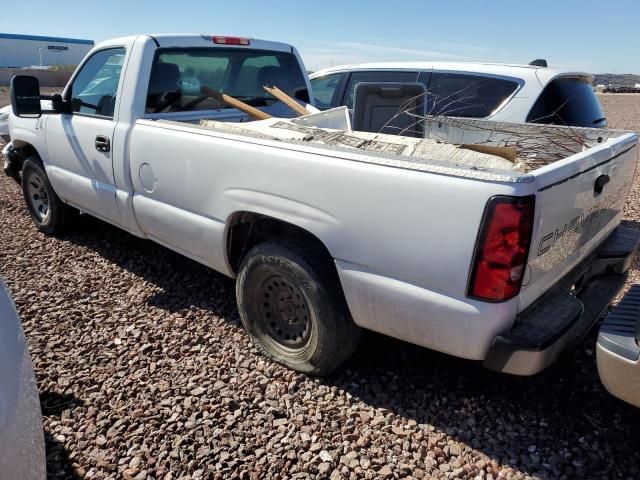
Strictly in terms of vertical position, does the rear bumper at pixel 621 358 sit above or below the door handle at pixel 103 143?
below

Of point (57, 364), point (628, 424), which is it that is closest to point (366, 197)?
point (628, 424)

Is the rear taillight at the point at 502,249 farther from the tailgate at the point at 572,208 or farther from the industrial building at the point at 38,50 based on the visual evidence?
the industrial building at the point at 38,50

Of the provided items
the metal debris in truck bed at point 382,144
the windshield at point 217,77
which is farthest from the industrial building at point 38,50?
the metal debris in truck bed at point 382,144

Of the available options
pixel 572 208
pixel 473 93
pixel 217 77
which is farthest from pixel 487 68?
pixel 572 208

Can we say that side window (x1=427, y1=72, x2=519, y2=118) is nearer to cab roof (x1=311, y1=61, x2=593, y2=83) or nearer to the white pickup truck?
cab roof (x1=311, y1=61, x2=593, y2=83)

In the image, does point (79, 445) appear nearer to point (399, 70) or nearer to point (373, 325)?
point (373, 325)

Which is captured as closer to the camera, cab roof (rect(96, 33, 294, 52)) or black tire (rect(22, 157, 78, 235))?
cab roof (rect(96, 33, 294, 52))

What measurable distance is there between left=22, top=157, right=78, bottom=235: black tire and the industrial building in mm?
59742

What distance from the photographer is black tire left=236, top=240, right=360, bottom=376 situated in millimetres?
2723

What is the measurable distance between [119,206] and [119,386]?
1460mm

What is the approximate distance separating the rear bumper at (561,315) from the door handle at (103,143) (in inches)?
119

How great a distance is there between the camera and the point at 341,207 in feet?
8.00

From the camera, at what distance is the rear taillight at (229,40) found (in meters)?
4.32

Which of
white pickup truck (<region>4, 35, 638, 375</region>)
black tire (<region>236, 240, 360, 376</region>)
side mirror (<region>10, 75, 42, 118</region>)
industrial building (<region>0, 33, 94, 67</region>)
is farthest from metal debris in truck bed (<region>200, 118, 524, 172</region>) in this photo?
industrial building (<region>0, 33, 94, 67</region>)
